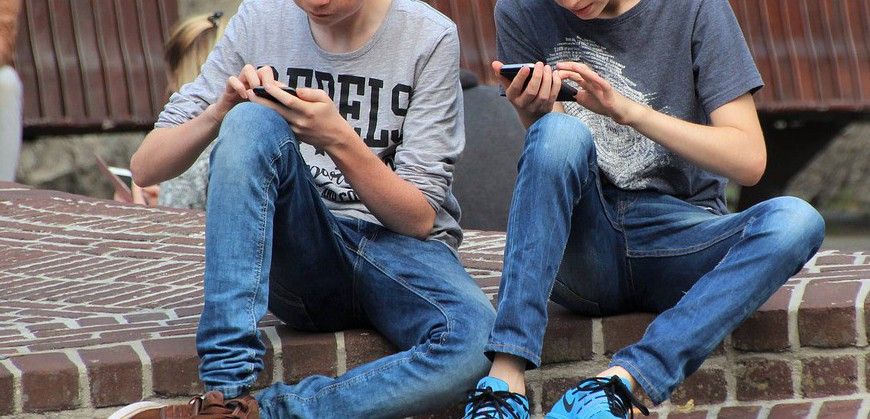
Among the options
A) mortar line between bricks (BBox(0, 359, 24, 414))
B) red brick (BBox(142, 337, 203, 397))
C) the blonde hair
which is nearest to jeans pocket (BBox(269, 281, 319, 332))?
red brick (BBox(142, 337, 203, 397))

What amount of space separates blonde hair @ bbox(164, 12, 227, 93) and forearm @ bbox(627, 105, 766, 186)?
2.19 m

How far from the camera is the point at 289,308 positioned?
2.97 metres

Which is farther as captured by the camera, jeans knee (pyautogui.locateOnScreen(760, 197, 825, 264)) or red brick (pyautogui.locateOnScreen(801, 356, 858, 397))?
red brick (pyautogui.locateOnScreen(801, 356, 858, 397))

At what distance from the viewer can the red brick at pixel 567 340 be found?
309 centimetres

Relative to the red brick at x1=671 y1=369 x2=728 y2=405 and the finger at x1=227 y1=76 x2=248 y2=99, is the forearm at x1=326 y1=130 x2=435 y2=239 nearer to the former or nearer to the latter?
the finger at x1=227 y1=76 x2=248 y2=99

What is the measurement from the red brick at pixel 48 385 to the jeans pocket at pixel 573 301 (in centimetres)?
101

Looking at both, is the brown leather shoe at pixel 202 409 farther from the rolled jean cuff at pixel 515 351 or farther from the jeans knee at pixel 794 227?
the jeans knee at pixel 794 227

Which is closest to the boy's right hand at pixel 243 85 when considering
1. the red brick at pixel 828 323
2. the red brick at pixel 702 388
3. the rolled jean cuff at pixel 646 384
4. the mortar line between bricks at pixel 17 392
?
the mortar line between bricks at pixel 17 392

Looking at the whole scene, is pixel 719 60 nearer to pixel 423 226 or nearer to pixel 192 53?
pixel 423 226

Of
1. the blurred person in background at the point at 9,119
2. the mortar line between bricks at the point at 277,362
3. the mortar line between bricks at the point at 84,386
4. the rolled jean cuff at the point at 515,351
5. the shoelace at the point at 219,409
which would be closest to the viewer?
the shoelace at the point at 219,409

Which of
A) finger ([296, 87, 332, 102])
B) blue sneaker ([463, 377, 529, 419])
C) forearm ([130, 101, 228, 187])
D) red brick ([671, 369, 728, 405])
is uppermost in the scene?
finger ([296, 87, 332, 102])

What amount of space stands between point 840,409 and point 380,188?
112 centimetres

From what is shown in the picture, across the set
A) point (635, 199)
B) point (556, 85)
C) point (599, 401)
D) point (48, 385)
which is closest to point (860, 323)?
point (635, 199)

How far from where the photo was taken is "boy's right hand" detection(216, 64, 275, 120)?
8.96 ft
